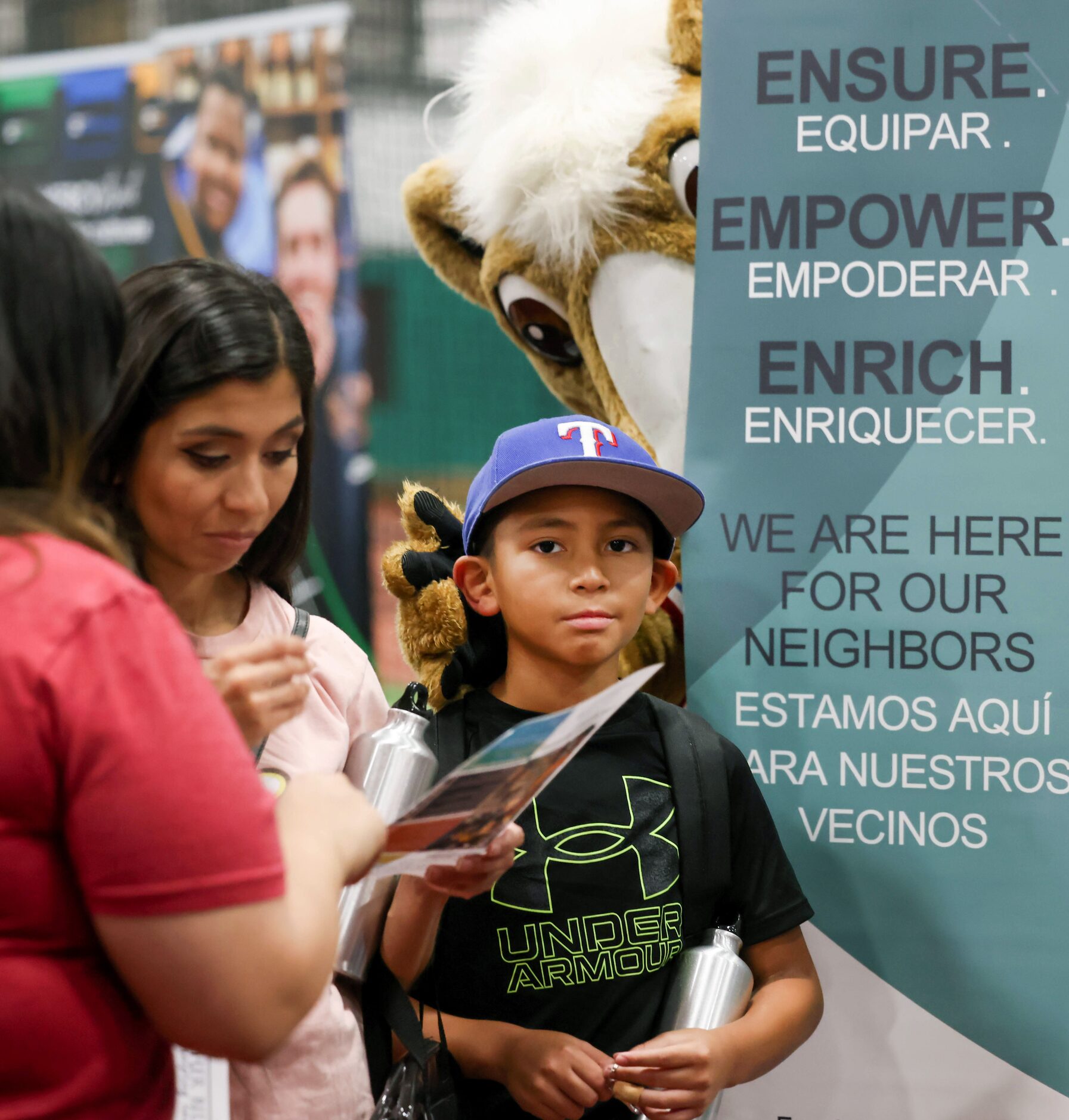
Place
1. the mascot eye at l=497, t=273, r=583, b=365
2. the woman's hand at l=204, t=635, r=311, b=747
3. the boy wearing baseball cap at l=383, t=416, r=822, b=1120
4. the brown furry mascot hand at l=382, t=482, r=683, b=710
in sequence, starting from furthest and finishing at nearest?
1. the mascot eye at l=497, t=273, r=583, b=365
2. the brown furry mascot hand at l=382, t=482, r=683, b=710
3. the boy wearing baseball cap at l=383, t=416, r=822, b=1120
4. the woman's hand at l=204, t=635, r=311, b=747

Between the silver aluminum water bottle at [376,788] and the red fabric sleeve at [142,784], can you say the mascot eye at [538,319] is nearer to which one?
the silver aluminum water bottle at [376,788]

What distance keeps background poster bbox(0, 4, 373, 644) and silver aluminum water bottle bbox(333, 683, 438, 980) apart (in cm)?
75

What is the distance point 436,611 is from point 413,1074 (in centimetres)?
56

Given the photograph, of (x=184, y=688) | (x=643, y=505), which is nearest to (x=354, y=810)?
(x=184, y=688)

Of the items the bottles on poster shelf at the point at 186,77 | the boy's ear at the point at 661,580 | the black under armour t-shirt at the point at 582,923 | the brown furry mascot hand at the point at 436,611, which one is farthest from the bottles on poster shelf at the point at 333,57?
the black under armour t-shirt at the point at 582,923

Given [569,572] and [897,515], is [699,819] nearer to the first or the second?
[569,572]

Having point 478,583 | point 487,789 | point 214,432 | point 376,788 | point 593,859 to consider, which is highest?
point 214,432

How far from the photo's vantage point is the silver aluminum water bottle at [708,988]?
1225mm

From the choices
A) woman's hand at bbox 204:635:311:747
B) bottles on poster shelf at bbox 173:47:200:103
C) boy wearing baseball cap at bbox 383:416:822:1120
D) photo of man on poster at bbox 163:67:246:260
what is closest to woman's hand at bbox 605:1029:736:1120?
boy wearing baseball cap at bbox 383:416:822:1120

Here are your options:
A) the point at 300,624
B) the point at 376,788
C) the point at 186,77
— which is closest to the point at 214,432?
the point at 300,624

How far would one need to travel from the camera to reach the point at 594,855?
4.15 ft

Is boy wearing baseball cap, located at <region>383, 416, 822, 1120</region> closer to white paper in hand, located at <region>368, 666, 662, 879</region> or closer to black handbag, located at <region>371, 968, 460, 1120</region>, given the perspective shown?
black handbag, located at <region>371, 968, 460, 1120</region>

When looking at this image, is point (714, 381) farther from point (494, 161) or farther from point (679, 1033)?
point (679, 1033)

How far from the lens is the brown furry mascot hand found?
1415mm
